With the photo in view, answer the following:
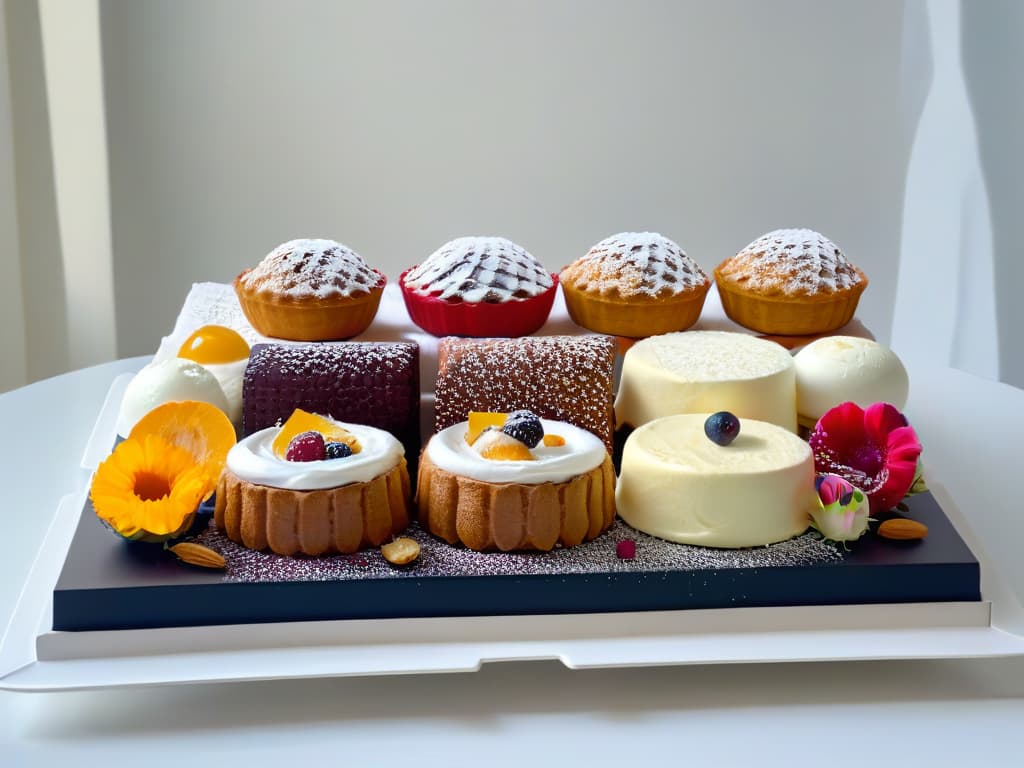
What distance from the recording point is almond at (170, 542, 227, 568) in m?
1.47

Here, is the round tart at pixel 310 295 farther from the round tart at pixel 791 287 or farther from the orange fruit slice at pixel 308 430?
the round tart at pixel 791 287

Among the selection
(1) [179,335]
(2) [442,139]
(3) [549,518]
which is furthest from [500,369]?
(2) [442,139]

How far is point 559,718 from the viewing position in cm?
136

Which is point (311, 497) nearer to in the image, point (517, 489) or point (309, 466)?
point (309, 466)

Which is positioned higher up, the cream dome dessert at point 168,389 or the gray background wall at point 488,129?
the gray background wall at point 488,129

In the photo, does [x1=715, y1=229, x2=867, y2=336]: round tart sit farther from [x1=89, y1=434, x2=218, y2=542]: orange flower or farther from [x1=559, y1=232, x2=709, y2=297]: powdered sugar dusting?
[x1=89, y1=434, x2=218, y2=542]: orange flower

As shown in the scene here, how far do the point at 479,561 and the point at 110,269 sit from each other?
2.41 metres

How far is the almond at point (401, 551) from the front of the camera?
1482 millimetres

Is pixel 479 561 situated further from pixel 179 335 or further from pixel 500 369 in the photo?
pixel 179 335

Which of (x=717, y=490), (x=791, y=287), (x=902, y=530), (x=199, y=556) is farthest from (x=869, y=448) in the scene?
(x=199, y=556)

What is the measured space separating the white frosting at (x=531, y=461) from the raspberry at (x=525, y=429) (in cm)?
2

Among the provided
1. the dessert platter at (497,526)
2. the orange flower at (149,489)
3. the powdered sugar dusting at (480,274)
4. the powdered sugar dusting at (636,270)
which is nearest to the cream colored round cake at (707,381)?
the dessert platter at (497,526)

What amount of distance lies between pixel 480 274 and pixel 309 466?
2.00 ft

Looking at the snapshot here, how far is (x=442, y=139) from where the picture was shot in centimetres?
358
